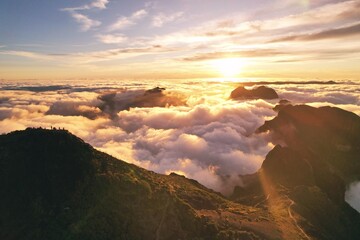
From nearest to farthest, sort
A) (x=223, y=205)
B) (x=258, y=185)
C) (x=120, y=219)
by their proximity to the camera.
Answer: (x=120, y=219)
(x=223, y=205)
(x=258, y=185)

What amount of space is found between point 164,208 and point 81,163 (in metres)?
26.1

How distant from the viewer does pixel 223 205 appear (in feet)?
368

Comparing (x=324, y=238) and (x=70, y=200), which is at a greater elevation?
(x=70, y=200)

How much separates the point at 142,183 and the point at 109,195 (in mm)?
10498

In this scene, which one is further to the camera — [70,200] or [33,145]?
[33,145]

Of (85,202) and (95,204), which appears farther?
(85,202)

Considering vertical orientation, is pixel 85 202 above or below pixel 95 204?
above

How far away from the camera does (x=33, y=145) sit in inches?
3900

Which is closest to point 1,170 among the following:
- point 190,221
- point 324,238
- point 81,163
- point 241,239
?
point 81,163

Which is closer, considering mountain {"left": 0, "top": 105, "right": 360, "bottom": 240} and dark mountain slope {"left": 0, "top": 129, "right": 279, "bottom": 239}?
dark mountain slope {"left": 0, "top": 129, "right": 279, "bottom": 239}

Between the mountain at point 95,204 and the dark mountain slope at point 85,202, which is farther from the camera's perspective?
the mountain at point 95,204

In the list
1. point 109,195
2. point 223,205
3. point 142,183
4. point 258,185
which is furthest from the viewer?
point 258,185

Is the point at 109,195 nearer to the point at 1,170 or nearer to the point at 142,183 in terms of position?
the point at 142,183


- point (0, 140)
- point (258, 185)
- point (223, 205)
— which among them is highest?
point (0, 140)
